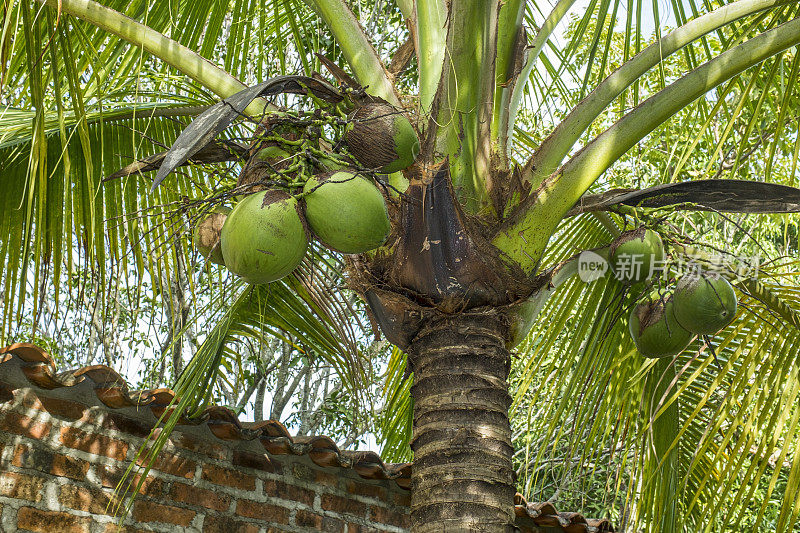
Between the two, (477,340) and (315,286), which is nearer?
(477,340)

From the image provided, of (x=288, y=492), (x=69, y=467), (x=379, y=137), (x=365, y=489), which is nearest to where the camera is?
(x=379, y=137)

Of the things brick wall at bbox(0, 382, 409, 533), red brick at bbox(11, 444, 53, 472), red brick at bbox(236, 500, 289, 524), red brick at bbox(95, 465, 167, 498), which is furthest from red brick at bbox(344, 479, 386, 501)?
red brick at bbox(11, 444, 53, 472)

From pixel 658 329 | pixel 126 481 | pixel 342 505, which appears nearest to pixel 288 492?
pixel 342 505

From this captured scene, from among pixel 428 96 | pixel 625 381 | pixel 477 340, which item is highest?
pixel 428 96

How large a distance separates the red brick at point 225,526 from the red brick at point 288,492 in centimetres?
14

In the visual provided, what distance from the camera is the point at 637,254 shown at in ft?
7.11

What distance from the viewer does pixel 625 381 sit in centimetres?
311

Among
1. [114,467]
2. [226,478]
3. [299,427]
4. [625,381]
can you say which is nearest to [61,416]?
[114,467]

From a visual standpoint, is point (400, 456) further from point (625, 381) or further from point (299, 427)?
point (299, 427)

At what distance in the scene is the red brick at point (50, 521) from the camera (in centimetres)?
241

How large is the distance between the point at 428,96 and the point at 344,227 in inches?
27.4

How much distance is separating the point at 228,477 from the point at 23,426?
0.74 meters

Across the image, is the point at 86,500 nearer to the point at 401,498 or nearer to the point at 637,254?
the point at 401,498

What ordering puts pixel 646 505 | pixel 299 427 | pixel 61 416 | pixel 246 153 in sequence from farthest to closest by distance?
pixel 299 427 < pixel 646 505 < pixel 61 416 < pixel 246 153
